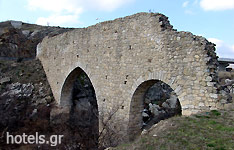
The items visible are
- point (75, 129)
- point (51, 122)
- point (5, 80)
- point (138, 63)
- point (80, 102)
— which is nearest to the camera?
point (138, 63)

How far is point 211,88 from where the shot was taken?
515cm

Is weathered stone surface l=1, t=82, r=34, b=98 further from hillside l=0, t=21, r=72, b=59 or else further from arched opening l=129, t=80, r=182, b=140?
hillside l=0, t=21, r=72, b=59

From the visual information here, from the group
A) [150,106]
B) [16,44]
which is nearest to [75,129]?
[150,106]

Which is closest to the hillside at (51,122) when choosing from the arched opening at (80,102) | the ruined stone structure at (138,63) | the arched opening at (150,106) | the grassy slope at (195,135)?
the grassy slope at (195,135)

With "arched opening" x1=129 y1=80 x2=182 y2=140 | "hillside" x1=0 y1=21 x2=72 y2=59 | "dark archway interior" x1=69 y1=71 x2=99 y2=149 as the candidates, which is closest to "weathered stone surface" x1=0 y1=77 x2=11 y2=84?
"dark archway interior" x1=69 y1=71 x2=99 y2=149

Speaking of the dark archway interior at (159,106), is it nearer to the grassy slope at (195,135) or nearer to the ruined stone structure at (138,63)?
the ruined stone structure at (138,63)

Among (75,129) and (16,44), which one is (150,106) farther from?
(16,44)

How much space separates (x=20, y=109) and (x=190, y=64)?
11082 millimetres

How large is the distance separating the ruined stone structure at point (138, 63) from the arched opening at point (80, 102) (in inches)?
69.3

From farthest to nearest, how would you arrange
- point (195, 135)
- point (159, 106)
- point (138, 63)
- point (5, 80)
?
point (5, 80)
point (159, 106)
point (138, 63)
point (195, 135)

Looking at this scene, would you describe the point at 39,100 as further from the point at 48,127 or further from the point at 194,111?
the point at 194,111

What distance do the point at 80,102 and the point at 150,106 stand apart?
4.95m

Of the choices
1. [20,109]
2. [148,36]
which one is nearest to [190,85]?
[148,36]

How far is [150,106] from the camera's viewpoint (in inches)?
501
